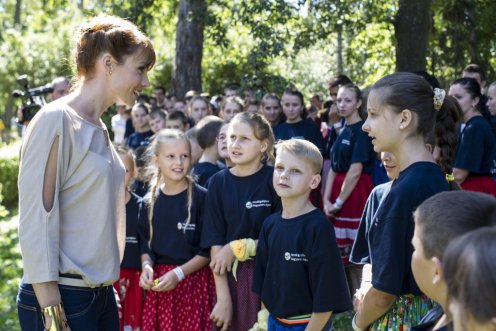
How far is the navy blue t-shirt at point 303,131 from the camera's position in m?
7.64

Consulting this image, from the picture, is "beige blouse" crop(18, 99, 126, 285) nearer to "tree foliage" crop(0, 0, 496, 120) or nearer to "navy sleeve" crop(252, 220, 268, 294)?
"tree foliage" crop(0, 0, 496, 120)

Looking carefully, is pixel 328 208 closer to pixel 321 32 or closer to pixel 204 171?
pixel 204 171

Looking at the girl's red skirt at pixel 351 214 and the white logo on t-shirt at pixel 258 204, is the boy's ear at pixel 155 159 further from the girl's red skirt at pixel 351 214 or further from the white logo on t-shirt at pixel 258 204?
the girl's red skirt at pixel 351 214

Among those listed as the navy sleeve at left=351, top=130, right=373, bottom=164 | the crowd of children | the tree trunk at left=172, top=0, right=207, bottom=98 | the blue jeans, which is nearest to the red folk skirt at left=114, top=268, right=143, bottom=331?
the crowd of children

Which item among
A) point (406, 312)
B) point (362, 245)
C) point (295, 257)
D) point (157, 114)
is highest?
point (157, 114)

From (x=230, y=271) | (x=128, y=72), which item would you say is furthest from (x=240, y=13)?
(x=128, y=72)

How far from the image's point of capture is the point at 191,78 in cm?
1386

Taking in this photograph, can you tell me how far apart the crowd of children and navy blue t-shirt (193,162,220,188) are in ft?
0.07

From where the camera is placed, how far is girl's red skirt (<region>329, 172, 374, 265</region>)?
6703mm

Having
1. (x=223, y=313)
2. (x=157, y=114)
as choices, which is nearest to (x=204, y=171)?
(x=223, y=313)

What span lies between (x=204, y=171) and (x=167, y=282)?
51.9 inches

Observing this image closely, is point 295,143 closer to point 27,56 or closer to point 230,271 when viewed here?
point 230,271

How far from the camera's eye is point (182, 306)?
4.88 meters

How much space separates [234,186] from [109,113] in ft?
29.6
